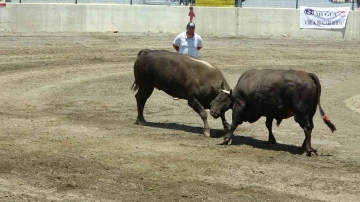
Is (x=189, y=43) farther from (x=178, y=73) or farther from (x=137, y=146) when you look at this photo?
(x=137, y=146)

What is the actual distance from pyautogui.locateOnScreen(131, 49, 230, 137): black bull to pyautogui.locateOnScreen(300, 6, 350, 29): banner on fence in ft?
60.8

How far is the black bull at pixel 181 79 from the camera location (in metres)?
15.6

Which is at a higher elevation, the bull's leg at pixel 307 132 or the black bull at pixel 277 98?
the black bull at pixel 277 98

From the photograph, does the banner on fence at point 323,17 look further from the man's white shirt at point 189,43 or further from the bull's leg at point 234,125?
the bull's leg at point 234,125

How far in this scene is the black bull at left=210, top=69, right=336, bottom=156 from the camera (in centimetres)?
1383

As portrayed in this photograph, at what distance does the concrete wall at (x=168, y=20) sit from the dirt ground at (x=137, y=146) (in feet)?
22.0

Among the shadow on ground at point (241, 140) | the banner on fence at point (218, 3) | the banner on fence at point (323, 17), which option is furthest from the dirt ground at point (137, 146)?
the banner on fence at point (218, 3)

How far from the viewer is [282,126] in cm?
1684

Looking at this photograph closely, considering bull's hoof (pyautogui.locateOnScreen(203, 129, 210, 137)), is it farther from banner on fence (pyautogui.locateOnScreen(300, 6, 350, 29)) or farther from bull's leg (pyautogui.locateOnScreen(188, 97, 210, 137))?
banner on fence (pyautogui.locateOnScreen(300, 6, 350, 29))

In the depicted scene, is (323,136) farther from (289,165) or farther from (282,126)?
(289,165)

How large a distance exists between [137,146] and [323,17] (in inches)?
856

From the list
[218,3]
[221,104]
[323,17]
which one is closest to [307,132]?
[221,104]

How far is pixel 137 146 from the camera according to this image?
46.3ft

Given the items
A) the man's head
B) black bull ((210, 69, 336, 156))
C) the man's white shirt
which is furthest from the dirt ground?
the man's head
